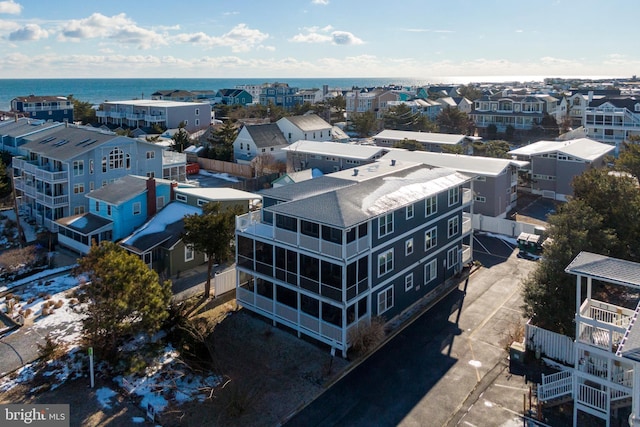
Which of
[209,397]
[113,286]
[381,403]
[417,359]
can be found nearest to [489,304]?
[417,359]

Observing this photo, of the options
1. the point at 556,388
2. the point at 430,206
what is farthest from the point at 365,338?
the point at 430,206

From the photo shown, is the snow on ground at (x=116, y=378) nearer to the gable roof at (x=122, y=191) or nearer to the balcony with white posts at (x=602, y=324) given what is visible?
the gable roof at (x=122, y=191)

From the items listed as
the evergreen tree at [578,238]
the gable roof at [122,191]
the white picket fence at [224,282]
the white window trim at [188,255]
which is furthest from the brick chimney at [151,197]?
the evergreen tree at [578,238]

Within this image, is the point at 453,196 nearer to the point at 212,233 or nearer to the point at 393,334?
the point at 393,334

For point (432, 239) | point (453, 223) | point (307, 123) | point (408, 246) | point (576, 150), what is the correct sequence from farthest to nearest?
point (307, 123) → point (576, 150) → point (453, 223) → point (432, 239) → point (408, 246)

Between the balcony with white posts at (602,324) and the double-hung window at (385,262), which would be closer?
the balcony with white posts at (602,324)

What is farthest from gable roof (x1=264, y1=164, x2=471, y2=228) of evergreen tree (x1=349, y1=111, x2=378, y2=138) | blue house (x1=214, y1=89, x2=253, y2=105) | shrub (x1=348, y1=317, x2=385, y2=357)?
blue house (x1=214, y1=89, x2=253, y2=105)

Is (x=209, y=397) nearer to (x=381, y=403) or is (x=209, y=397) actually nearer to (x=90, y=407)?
(x=90, y=407)
